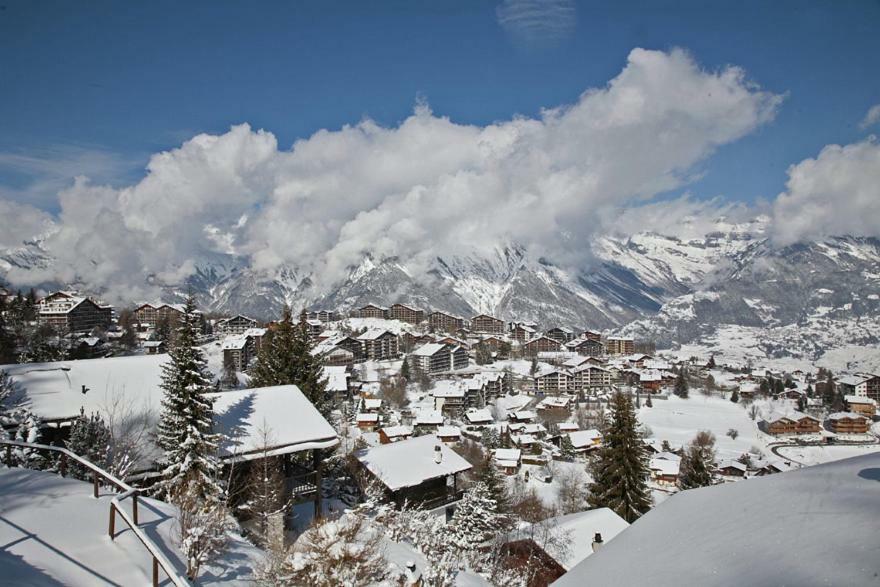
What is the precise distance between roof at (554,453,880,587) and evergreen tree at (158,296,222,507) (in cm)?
921

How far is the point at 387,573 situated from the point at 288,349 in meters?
17.8

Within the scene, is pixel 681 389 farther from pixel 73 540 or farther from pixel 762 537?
pixel 73 540

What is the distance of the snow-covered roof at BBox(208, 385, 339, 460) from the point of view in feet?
45.9

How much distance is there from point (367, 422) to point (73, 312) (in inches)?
2041

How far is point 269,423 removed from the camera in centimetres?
1512

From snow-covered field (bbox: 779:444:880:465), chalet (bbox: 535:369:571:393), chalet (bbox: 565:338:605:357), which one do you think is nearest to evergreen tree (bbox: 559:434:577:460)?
snow-covered field (bbox: 779:444:880:465)

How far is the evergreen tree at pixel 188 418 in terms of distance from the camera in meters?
11.8

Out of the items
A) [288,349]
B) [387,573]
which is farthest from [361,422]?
[387,573]

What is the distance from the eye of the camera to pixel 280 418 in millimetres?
15523

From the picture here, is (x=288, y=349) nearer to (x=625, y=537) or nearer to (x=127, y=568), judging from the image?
(x=127, y=568)

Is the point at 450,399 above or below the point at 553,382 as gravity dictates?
above

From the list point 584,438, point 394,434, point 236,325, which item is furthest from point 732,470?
point 236,325

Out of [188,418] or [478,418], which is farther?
[478,418]

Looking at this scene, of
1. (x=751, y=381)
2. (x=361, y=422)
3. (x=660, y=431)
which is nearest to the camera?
(x=361, y=422)
